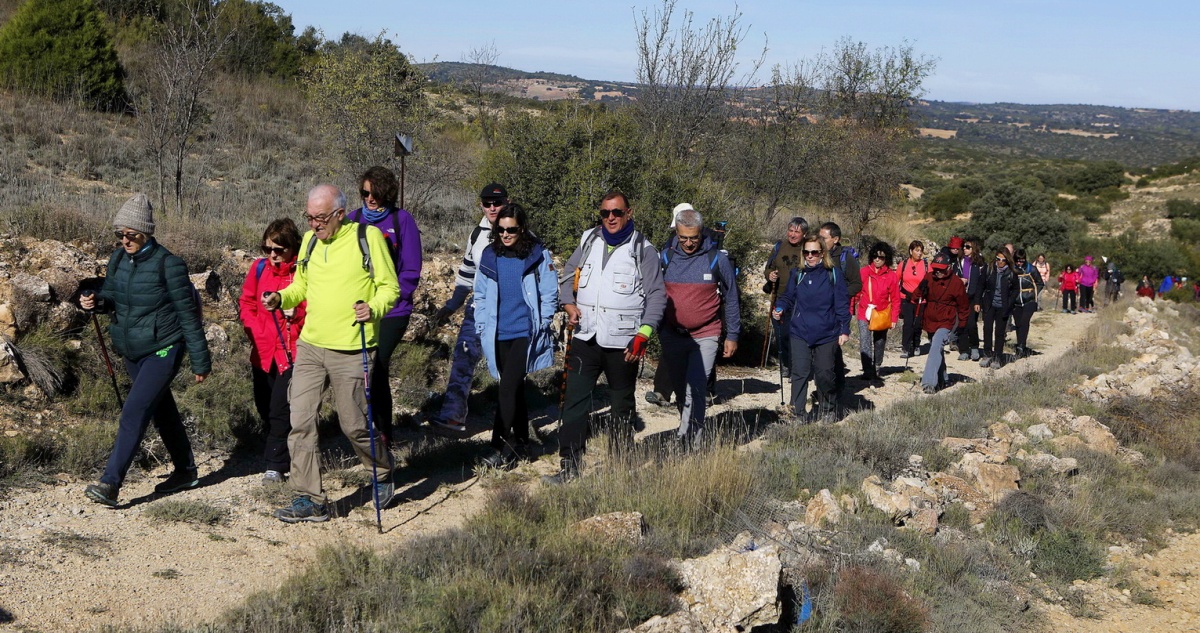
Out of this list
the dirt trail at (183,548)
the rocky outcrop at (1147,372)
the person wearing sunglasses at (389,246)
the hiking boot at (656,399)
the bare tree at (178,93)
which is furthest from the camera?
the bare tree at (178,93)

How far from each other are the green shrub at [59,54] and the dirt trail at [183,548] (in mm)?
13260

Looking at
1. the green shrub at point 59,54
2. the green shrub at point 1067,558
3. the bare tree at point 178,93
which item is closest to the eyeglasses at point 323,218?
the green shrub at point 1067,558

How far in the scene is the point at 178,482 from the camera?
6.07 meters

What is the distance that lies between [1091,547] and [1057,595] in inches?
34.0

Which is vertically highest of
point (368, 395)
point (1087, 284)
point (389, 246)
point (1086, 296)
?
point (389, 246)

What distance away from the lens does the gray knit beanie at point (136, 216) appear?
546 centimetres

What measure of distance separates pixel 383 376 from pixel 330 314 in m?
0.99

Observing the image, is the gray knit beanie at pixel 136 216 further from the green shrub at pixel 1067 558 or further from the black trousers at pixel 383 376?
the green shrub at pixel 1067 558

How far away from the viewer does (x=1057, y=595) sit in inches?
245

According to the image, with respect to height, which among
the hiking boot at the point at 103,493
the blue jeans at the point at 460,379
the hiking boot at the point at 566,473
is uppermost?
the blue jeans at the point at 460,379

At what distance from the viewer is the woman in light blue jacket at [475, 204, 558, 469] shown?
6406 millimetres

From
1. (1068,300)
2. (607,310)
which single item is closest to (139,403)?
(607,310)

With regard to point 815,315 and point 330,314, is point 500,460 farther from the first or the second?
point 815,315

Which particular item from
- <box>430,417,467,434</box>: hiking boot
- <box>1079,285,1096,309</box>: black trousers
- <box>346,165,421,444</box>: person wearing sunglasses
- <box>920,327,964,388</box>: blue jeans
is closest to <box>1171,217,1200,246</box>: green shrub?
<box>1079,285,1096,309</box>: black trousers
